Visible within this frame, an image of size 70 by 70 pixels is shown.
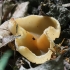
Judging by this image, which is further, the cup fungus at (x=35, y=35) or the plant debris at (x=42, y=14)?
the cup fungus at (x=35, y=35)

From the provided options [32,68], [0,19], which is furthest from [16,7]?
[32,68]

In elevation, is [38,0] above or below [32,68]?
above

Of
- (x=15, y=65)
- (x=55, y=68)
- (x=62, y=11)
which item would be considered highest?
(x=62, y=11)

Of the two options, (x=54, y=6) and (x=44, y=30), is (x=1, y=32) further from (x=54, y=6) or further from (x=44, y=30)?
(x=54, y=6)

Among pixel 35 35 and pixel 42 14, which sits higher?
pixel 42 14

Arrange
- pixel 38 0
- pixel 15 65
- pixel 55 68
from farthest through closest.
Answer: pixel 38 0 → pixel 15 65 → pixel 55 68

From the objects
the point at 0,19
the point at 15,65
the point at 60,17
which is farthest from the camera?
the point at 0,19

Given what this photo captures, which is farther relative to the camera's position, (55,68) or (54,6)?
(54,6)

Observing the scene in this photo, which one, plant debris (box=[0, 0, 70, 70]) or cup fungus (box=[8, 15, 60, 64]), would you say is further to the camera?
cup fungus (box=[8, 15, 60, 64])
